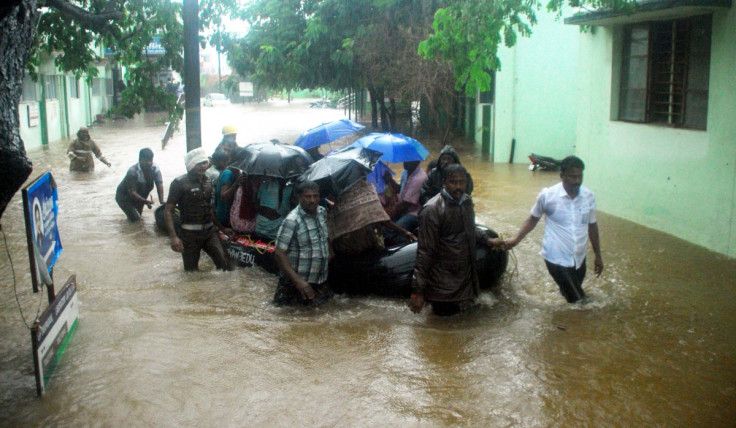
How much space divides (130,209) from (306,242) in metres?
5.90

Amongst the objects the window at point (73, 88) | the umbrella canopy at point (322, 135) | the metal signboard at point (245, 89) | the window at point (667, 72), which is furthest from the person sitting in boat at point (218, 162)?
the metal signboard at point (245, 89)

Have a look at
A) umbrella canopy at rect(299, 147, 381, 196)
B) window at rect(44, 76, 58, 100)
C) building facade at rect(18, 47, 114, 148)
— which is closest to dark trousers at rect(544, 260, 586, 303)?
umbrella canopy at rect(299, 147, 381, 196)

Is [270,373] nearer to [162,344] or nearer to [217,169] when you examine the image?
[162,344]

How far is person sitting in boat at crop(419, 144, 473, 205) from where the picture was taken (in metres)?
7.55

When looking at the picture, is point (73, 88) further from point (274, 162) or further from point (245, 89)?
point (245, 89)

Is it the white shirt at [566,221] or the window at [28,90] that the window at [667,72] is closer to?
the white shirt at [566,221]

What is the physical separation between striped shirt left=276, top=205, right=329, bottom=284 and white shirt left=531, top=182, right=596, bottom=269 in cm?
197

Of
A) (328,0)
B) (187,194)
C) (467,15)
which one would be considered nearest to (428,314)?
(187,194)

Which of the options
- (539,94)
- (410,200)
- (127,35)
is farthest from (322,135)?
(539,94)

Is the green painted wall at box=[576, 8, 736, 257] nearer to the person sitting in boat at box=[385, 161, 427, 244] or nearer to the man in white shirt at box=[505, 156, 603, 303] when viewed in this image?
the man in white shirt at box=[505, 156, 603, 303]

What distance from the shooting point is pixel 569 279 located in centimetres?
620

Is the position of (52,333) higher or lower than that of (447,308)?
higher

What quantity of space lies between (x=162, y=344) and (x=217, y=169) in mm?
3291

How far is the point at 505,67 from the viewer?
59.0 feet
